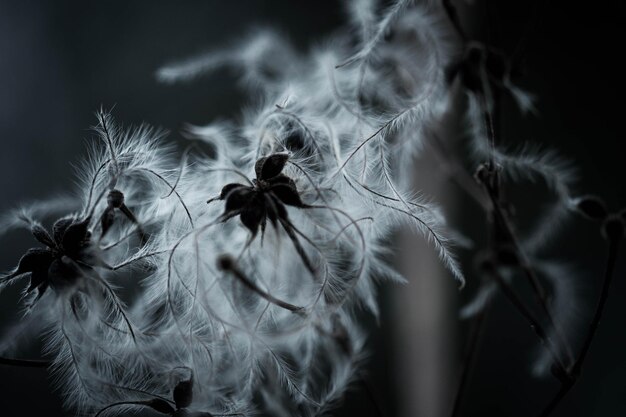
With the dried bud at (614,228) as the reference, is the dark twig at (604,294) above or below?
below

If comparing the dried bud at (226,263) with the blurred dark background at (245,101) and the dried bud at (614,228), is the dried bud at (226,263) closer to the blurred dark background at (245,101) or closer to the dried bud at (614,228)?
the dried bud at (614,228)

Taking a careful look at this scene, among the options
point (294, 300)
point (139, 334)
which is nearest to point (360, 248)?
point (294, 300)

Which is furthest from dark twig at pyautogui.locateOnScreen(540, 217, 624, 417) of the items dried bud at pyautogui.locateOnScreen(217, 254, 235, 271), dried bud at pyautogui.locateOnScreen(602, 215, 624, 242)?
dried bud at pyautogui.locateOnScreen(217, 254, 235, 271)

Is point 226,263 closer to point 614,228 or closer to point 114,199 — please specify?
point 114,199

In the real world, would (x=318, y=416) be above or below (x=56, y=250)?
below

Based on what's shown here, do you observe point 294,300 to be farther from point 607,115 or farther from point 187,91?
point 607,115

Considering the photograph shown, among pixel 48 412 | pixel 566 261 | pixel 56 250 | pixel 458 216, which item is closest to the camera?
pixel 56 250

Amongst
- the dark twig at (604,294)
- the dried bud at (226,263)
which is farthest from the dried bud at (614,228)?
the dried bud at (226,263)

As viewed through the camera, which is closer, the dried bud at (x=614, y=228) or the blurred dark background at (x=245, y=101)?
the dried bud at (x=614, y=228)

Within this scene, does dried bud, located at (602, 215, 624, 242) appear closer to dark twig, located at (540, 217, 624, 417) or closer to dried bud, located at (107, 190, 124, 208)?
Result: dark twig, located at (540, 217, 624, 417)
